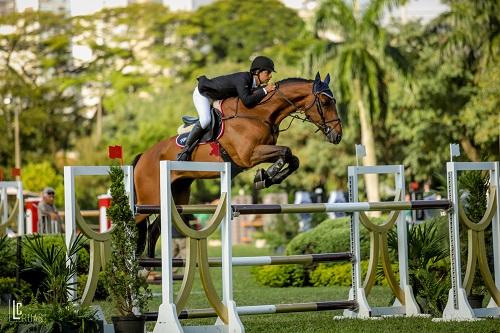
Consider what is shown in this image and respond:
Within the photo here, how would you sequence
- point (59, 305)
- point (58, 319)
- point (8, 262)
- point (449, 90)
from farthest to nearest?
point (449, 90) → point (8, 262) → point (59, 305) → point (58, 319)

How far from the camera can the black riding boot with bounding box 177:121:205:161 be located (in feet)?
37.7

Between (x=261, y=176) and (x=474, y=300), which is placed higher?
(x=261, y=176)

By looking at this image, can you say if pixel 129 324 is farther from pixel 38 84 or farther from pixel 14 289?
pixel 38 84

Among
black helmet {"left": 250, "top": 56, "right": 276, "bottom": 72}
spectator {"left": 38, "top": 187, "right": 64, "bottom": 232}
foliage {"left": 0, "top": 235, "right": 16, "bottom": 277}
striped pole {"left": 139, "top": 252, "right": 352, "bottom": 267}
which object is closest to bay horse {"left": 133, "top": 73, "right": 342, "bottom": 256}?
black helmet {"left": 250, "top": 56, "right": 276, "bottom": 72}

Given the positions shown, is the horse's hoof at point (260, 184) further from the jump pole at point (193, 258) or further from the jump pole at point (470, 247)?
the jump pole at point (193, 258)

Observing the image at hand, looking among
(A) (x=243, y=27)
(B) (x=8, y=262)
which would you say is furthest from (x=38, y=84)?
(B) (x=8, y=262)

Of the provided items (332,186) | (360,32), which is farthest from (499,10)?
(332,186)

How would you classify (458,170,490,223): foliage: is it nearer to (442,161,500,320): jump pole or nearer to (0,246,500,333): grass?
(442,161,500,320): jump pole

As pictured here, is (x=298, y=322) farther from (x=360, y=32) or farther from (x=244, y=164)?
(x=360, y=32)

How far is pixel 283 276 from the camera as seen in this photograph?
50.4 feet

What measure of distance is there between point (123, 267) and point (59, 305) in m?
0.54

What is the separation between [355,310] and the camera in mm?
9812

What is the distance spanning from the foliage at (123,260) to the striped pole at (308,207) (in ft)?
1.11

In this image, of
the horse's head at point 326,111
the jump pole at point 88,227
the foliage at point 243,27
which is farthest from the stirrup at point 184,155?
the foliage at point 243,27
